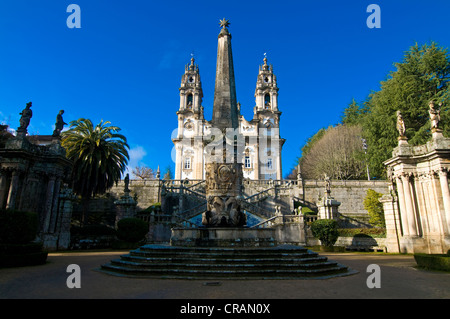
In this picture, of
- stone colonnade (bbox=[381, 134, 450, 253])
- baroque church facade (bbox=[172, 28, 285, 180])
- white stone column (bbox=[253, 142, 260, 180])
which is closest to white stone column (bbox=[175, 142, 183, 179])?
baroque church facade (bbox=[172, 28, 285, 180])

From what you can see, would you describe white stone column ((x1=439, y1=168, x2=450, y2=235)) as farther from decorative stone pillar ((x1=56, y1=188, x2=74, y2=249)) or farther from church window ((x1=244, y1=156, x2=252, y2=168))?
church window ((x1=244, y1=156, x2=252, y2=168))

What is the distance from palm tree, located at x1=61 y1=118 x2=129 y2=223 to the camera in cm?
2711

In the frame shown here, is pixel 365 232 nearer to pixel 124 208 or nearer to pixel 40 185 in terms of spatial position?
pixel 124 208

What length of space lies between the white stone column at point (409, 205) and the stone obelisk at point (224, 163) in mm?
10910

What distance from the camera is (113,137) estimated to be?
96.6 feet

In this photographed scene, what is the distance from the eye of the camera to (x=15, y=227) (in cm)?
1249

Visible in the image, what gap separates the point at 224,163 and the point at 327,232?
1239cm

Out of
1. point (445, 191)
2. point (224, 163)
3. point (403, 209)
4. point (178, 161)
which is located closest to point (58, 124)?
point (224, 163)

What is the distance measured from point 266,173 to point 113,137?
3227 cm

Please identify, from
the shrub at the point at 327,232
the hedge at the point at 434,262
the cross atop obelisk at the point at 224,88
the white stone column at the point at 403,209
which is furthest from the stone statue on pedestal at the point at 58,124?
the white stone column at the point at 403,209

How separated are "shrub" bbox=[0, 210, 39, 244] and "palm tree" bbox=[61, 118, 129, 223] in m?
14.2

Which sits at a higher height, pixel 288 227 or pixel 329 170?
pixel 329 170
